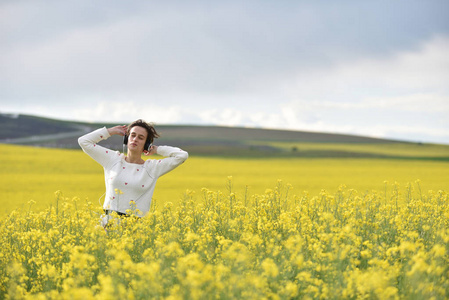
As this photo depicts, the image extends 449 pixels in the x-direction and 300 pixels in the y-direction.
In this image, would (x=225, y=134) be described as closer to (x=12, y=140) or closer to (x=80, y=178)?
(x=12, y=140)

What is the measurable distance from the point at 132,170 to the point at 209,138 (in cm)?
6430

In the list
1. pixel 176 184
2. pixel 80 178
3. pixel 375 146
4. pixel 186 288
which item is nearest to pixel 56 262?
pixel 186 288

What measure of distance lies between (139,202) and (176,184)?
14879mm

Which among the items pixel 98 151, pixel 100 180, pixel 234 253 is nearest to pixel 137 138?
pixel 98 151

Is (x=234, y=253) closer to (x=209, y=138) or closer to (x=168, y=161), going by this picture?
(x=168, y=161)

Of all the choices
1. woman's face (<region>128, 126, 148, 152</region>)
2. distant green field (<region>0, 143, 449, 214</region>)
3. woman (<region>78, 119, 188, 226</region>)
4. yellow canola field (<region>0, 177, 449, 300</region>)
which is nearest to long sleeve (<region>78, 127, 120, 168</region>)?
woman (<region>78, 119, 188, 226</region>)

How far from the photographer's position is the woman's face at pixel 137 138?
22.8 ft

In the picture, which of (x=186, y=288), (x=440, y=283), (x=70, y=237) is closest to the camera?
(x=186, y=288)

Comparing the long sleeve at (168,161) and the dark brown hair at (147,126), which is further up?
the dark brown hair at (147,126)

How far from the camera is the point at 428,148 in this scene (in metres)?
69.9

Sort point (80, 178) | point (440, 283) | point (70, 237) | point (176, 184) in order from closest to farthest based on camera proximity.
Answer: point (440, 283) < point (70, 237) < point (176, 184) < point (80, 178)

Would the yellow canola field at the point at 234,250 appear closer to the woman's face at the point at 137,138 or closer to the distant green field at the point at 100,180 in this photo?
the woman's face at the point at 137,138

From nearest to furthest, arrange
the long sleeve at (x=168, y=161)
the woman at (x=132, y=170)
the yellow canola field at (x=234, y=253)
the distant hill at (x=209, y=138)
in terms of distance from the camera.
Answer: the yellow canola field at (x=234, y=253), the woman at (x=132, y=170), the long sleeve at (x=168, y=161), the distant hill at (x=209, y=138)

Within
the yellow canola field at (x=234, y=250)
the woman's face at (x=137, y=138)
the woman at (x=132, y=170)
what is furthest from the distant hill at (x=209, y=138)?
the woman's face at (x=137, y=138)
